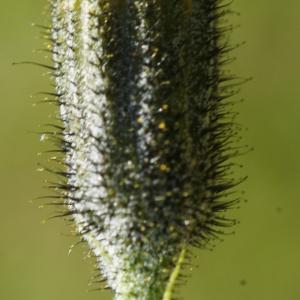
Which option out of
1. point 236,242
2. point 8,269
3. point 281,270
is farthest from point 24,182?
point 281,270

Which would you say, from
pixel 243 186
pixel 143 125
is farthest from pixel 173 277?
pixel 243 186

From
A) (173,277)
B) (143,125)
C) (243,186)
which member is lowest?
(173,277)

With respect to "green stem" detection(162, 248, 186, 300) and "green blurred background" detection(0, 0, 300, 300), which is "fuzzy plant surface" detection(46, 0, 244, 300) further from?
"green blurred background" detection(0, 0, 300, 300)

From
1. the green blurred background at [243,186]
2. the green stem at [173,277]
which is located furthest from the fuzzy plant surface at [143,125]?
the green blurred background at [243,186]

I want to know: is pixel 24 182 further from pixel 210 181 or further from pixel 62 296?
pixel 210 181

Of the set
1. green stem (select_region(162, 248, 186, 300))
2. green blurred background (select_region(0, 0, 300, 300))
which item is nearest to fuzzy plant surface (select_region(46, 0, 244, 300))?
green stem (select_region(162, 248, 186, 300))

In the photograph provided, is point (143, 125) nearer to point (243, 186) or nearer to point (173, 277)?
point (173, 277)
